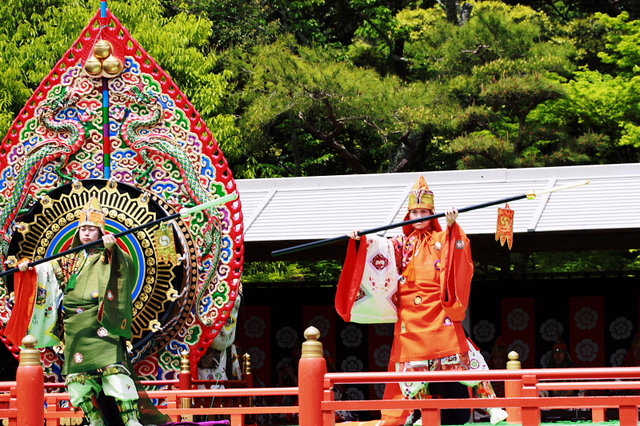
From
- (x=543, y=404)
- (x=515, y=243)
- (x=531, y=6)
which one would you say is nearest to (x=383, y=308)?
(x=543, y=404)

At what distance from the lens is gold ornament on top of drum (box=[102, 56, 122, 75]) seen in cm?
887

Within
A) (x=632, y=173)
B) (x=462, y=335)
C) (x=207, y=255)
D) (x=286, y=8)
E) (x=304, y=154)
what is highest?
(x=286, y=8)

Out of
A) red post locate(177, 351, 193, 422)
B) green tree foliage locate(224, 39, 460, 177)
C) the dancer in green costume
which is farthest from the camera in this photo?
green tree foliage locate(224, 39, 460, 177)

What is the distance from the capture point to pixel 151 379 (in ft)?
28.8

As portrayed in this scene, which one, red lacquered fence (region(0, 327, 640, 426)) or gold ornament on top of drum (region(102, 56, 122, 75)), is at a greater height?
gold ornament on top of drum (region(102, 56, 122, 75))

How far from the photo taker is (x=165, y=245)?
347 inches

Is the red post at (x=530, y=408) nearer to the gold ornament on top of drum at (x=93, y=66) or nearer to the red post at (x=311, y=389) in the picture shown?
the red post at (x=311, y=389)

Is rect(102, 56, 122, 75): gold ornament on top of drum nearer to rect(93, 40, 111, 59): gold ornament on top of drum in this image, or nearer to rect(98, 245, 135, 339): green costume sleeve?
rect(93, 40, 111, 59): gold ornament on top of drum

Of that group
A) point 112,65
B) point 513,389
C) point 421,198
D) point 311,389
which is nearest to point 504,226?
point 421,198

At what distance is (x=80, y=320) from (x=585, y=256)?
11.5 m

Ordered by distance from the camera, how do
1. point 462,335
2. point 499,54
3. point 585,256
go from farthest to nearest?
point 499,54
point 585,256
point 462,335

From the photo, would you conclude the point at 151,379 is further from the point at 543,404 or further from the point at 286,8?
the point at 286,8

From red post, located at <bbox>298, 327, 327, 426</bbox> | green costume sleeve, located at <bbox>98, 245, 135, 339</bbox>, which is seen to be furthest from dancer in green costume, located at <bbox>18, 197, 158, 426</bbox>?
red post, located at <bbox>298, 327, 327, 426</bbox>

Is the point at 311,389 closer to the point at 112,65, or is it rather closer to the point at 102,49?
the point at 112,65
